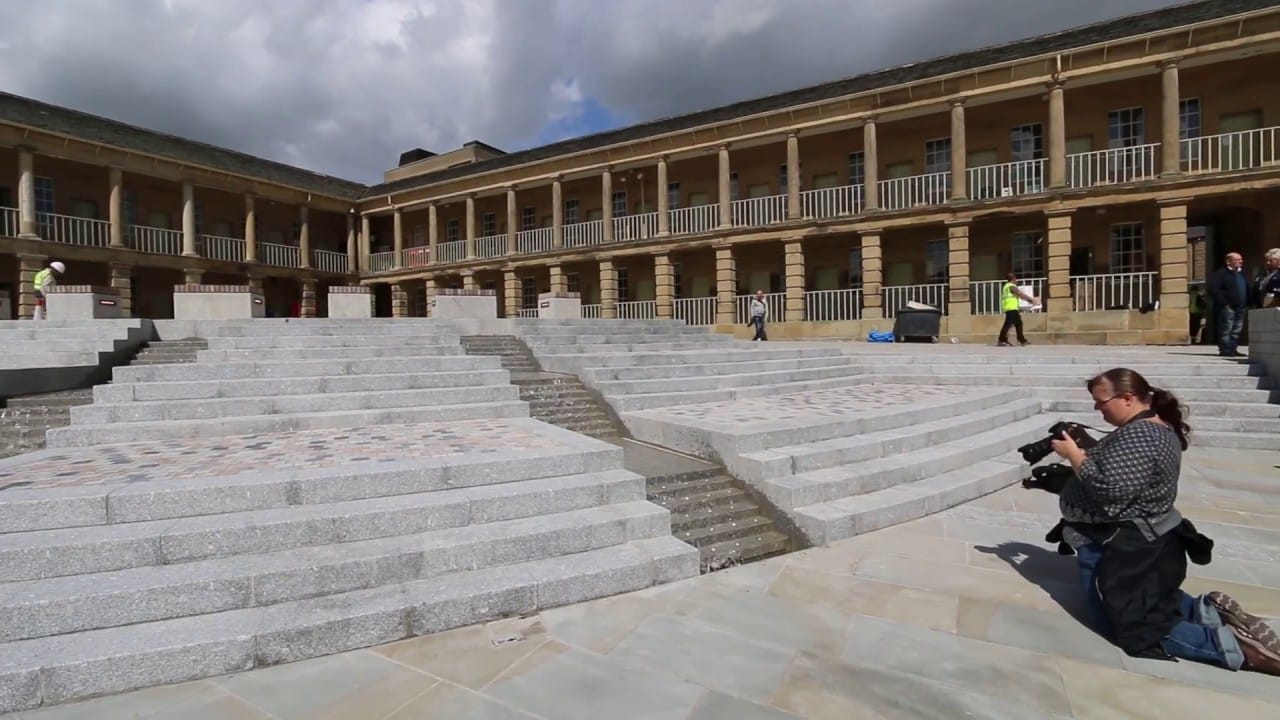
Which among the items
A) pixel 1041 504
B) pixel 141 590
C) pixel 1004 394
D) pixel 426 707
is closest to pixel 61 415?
pixel 141 590

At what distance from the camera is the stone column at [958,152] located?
59.8ft

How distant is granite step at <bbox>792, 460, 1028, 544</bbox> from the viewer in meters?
4.79

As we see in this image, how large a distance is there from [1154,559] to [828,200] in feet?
65.6

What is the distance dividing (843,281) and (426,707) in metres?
21.4

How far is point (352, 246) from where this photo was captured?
31469 mm

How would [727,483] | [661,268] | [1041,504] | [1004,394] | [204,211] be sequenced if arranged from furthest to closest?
[204,211] < [661,268] < [1004,394] < [1041,504] < [727,483]

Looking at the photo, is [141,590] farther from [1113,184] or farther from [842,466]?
[1113,184]

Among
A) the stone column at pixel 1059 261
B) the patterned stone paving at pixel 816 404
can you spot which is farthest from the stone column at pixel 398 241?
the stone column at pixel 1059 261

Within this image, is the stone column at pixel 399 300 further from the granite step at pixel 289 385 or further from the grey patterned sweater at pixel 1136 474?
the grey patterned sweater at pixel 1136 474

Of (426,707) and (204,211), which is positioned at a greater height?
(204,211)

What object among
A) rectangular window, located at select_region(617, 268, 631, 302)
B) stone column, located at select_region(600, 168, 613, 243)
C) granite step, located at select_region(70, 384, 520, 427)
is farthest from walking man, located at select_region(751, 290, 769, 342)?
granite step, located at select_region(70, 384, 520, 427)

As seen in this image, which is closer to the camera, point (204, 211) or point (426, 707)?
point (426, 707)

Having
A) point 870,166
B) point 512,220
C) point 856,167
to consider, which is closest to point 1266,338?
point 870,166

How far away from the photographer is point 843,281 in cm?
2191
